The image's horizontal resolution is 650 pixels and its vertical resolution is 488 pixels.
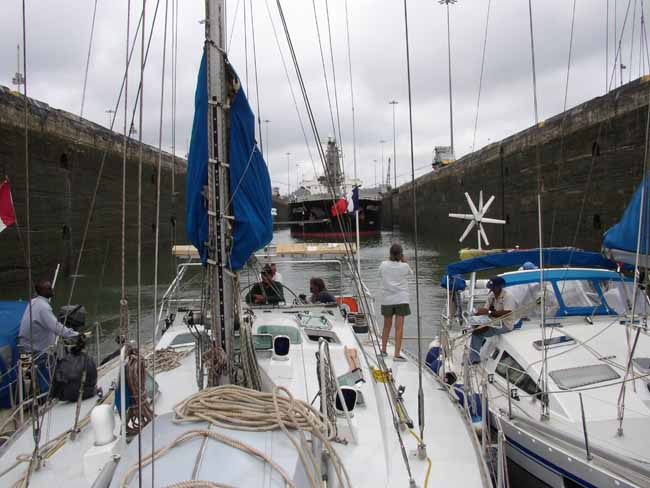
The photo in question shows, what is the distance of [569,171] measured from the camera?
19.1 m

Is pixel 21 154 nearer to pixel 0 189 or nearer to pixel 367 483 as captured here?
pixel 0 189

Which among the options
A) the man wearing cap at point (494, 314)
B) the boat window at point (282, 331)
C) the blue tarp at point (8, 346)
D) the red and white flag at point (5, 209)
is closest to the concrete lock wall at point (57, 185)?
the blue tarp at point (8, 346)

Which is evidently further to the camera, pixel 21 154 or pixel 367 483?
pixel 21 154

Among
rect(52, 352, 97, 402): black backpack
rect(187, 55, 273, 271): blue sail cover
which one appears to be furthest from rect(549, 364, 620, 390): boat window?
rect(52, 352, 97, 402): black backpack

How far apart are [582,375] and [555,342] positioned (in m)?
0.66

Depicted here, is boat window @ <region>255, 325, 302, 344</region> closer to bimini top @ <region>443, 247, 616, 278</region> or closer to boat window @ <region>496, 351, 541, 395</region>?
boat window @ <region>496, 351, 541, 395</region>

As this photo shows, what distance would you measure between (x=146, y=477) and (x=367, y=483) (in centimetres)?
140

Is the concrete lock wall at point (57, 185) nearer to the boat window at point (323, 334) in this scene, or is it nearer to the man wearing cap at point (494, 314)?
the boat window at point (323, 334)

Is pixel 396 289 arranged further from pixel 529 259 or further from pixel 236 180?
pixel 236 180

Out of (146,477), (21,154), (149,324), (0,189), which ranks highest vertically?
(21,154)

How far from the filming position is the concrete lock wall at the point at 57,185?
13.4 m

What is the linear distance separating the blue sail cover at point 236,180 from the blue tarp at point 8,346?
10.1 feet

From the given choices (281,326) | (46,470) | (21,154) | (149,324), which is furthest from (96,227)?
(46,470)

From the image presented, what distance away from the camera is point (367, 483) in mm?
3094
